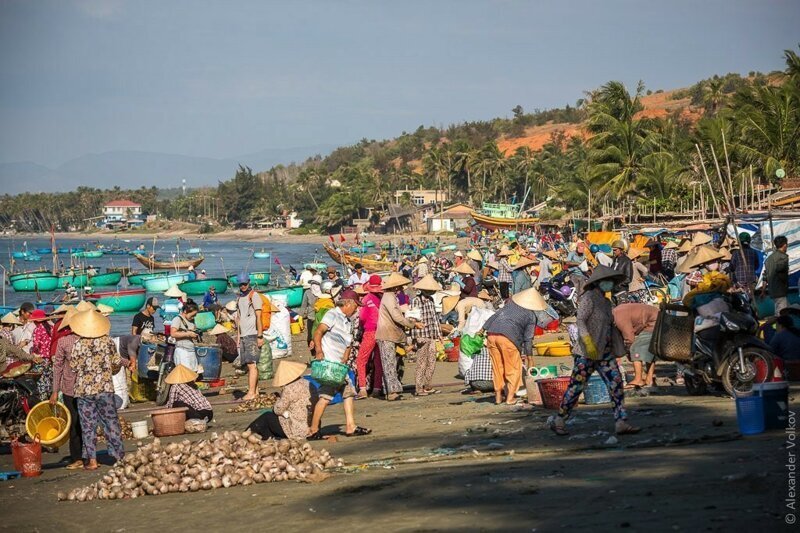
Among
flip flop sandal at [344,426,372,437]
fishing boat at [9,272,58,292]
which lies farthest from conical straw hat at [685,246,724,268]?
fishing boat at [9,272,58,292]

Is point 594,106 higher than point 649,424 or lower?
higher

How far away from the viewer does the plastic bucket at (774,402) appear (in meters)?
8.31

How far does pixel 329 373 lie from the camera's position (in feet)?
34.6

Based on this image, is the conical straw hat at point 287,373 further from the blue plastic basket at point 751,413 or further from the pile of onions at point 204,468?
the blue plastic basket at point 751,413

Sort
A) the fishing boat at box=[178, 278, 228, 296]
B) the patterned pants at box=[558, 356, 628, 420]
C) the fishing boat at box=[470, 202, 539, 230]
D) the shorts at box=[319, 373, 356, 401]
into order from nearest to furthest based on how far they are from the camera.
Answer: the patterned pants at box=[558, 356, 628, 420], the shorts at box=[319, 373, 356, 401], the fishing boat at box=[178, 278, 228, 296], the fishing boat at box=[470, 202, 539, 230]

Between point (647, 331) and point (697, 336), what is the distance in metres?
1.68

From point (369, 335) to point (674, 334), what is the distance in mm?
4888

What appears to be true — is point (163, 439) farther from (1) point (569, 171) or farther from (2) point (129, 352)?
(1) point (569, 171)

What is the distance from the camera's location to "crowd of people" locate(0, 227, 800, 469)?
33.0 feet

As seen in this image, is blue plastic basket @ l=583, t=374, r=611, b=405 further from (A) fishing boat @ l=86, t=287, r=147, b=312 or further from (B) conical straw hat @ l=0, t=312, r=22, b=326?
(A) fishing boat @ l=86, t=287, r=147, b=312

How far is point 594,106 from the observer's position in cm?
5397

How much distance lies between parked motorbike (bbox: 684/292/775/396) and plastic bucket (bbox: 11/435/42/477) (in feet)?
23.6

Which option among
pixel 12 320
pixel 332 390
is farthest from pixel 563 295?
pixel 332 390

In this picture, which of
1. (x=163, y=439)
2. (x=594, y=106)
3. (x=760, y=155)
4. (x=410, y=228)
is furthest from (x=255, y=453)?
(x=410, y=228)
